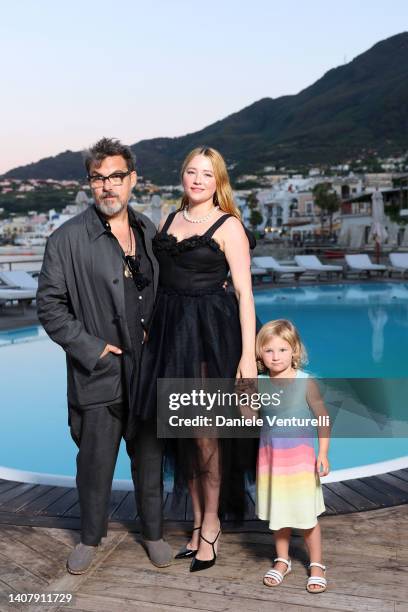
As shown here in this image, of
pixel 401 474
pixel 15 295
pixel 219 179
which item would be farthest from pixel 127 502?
pixel 15 295

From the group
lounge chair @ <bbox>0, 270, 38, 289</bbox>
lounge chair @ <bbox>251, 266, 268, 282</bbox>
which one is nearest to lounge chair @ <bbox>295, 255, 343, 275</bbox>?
lounge chair @ <bbox>251, 266, 268, 282</bbox>

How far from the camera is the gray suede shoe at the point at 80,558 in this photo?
2.45m

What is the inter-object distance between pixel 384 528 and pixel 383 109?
459 ft

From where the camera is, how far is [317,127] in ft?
452

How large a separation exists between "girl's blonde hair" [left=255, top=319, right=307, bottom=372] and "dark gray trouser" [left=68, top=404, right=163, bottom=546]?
513 mm

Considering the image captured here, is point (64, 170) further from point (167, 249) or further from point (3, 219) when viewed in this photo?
point (167, 249)

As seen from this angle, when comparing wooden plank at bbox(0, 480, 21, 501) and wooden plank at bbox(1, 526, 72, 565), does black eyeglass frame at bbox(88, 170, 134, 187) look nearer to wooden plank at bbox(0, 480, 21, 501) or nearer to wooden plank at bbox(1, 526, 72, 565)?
wooden plank at bbox(1, 526, 72, 565)

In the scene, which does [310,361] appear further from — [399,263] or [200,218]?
[399,263]

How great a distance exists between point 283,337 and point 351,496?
4.04 ft

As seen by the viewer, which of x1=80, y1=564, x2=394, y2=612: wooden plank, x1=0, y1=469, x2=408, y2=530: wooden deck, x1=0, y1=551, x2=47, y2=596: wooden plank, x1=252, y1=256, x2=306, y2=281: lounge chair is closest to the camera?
x1=80, y1=564, x2=394, y2=612: wooden plank

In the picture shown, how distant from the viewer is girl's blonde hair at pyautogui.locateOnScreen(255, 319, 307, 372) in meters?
2.39

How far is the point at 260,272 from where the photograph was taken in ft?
57.4

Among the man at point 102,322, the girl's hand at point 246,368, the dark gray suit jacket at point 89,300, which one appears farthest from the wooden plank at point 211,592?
the girl's hand at point 246,368

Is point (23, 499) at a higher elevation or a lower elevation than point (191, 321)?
lower
